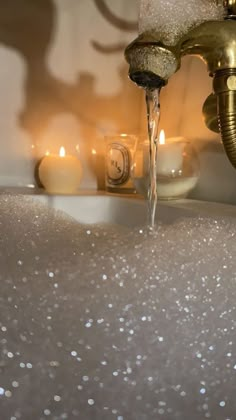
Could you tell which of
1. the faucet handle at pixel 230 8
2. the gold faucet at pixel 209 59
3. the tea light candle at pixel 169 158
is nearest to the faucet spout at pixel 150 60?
the gold faucet at pixel 209 59

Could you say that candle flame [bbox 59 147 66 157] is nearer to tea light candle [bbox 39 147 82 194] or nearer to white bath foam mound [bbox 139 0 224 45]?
tea light candle [bbox 39 147 82 194]

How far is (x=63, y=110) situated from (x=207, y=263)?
0.53 m

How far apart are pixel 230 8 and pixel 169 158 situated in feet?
0.82

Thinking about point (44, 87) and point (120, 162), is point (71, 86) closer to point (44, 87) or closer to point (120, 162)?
point (44, 87)

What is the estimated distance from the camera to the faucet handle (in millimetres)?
627

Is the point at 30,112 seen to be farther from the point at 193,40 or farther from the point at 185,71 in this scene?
the point at 193,40

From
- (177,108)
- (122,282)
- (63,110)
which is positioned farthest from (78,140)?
(122,282)

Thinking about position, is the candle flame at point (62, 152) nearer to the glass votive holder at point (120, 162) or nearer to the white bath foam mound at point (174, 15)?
the glass votive holder at point (120, 162)

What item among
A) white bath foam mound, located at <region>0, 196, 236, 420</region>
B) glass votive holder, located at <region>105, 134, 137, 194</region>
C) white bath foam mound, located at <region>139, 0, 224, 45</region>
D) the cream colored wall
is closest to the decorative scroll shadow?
the cream colored wall

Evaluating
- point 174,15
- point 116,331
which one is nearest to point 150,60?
point 174,15

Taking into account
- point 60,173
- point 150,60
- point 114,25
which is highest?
point 114,25

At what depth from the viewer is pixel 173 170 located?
0.81 m

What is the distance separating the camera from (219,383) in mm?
465

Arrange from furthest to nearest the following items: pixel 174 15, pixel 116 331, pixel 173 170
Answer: pixel 173 170 < pixel 174 15 < pixel 116 331
